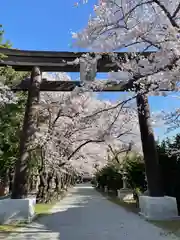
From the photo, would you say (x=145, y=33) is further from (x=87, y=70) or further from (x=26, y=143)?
(x=26, y=143)

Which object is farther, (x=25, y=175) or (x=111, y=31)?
(x=25, y=175)

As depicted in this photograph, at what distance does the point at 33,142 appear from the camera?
10.9 meters

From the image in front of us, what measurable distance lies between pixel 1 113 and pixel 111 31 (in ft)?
22.5

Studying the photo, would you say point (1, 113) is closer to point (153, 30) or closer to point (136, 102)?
point (136, 102)

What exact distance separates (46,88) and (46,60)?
114 centimetres

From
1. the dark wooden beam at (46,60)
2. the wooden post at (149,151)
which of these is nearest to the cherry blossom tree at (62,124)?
the dark wooden beam at (46,60)

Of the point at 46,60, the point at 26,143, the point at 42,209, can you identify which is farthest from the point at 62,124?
the point at 26,143

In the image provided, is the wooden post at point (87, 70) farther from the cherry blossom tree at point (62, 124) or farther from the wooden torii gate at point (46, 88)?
the cherry blossom tree at point (62, 124)

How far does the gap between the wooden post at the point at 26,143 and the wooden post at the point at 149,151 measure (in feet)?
13.2

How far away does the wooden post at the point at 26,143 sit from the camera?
932cm

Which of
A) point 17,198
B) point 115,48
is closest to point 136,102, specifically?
point 115,48

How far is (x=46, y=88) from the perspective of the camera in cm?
1098

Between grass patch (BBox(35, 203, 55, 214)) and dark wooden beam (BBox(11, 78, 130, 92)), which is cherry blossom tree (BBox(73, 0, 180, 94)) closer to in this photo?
dark wooden beam (BBox(11, 78, 130, 92))

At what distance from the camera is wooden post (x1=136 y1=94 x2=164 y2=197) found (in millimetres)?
9344
